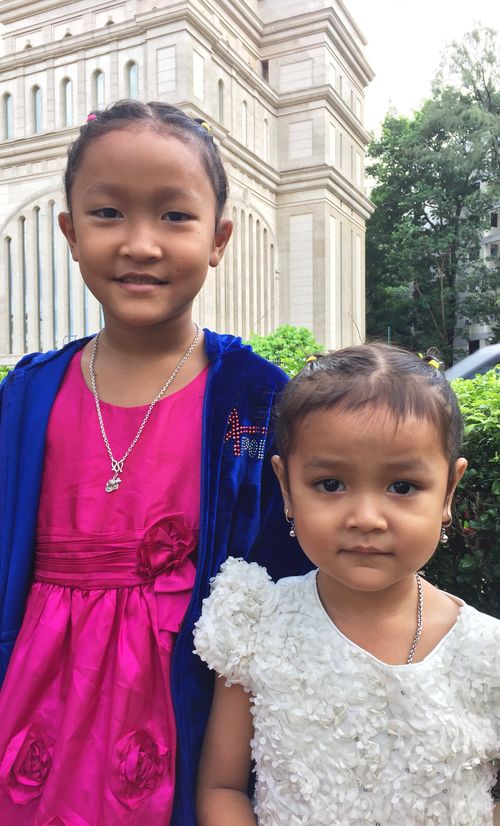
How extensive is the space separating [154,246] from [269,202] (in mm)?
18310

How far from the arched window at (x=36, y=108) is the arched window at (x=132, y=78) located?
2864 millimetres

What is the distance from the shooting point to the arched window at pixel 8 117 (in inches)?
685

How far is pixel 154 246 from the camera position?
133 centimetres

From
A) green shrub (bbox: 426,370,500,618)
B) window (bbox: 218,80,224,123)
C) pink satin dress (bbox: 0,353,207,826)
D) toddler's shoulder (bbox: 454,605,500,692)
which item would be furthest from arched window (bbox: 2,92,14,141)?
toddler's shoulder (bbox: 454,605,500,692)

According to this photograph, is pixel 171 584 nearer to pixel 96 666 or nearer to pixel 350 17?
pixel 96 666

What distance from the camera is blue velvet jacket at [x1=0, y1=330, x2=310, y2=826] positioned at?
1300 mm

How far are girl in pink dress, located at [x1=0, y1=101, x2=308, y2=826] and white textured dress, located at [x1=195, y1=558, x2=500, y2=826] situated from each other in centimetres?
15

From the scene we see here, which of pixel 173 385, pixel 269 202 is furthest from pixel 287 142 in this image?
pixel 173 385

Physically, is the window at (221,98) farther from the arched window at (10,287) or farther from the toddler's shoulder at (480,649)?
the toddler's shoulder at (480,649)

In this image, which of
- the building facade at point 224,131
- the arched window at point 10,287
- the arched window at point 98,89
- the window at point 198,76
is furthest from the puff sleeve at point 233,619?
the arched window at point 10,287

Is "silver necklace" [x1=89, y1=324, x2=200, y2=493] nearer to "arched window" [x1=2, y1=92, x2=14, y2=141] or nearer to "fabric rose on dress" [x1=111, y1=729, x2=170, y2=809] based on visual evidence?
"fabric rose on dress" [x1=111, y1=729, x2=170, y2=809]

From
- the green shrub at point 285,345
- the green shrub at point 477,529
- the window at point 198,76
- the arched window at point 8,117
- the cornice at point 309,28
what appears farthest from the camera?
the cornice at point 309,28

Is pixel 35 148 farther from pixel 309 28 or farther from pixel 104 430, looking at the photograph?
pixel 104 430

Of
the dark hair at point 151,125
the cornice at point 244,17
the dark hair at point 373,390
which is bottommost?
the dark hair at point 373,390
